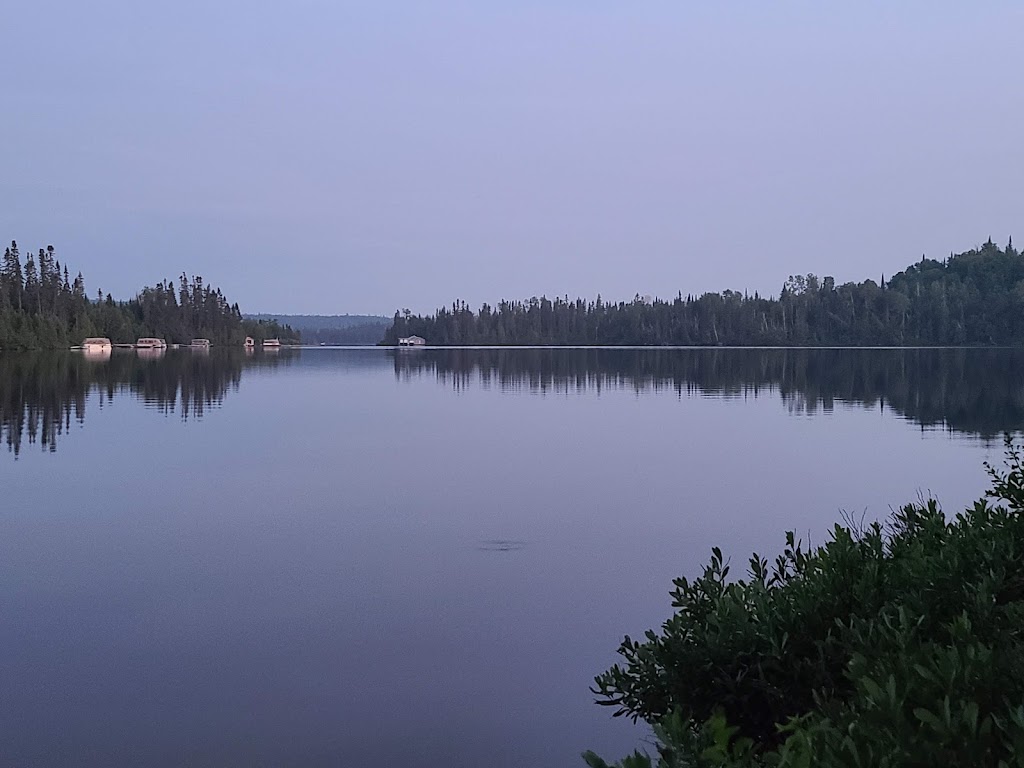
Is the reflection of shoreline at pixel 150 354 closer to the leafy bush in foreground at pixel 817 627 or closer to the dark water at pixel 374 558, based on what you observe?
the dark water at pixel 374 558

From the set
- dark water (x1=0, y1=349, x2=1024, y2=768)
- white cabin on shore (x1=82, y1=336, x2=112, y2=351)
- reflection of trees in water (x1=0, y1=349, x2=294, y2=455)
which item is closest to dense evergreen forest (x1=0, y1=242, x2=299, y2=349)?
white cabin on shore (x1=82, y1=336, x2=112, y2=351)

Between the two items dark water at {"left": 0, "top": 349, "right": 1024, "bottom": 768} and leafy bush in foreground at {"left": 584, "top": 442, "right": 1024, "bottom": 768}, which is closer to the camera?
leafy bush in foreground at {"left": 584, "top": 442, "right": 1024, "bottom": 768}

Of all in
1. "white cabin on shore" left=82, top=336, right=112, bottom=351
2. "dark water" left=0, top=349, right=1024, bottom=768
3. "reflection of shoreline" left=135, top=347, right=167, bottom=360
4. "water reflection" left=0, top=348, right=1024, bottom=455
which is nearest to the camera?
"dark water" left=0, top=349, right=1024, bottom=768

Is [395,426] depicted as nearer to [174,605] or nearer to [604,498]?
[604,498]


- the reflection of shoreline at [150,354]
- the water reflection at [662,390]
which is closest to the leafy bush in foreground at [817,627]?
A: the water reflection at [662,390]

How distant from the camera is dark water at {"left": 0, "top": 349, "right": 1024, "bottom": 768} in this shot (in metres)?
9.23

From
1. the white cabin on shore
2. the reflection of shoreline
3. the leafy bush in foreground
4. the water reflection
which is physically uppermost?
the white cabin on shore

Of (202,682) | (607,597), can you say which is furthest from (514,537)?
(202,682)

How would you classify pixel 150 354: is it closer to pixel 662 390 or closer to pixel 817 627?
pixel 662 390

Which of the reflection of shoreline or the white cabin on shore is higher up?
the white cabin on shore

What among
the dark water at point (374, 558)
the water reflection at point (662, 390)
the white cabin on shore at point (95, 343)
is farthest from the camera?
the white cabin on shore at point (95, 343)

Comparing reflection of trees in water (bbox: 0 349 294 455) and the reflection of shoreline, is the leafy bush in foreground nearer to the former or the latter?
reflection of trees in water (bbox: 0 349 294 455)

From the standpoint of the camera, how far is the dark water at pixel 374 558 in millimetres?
9227

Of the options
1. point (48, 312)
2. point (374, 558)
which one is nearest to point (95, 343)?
point (48, 312)
